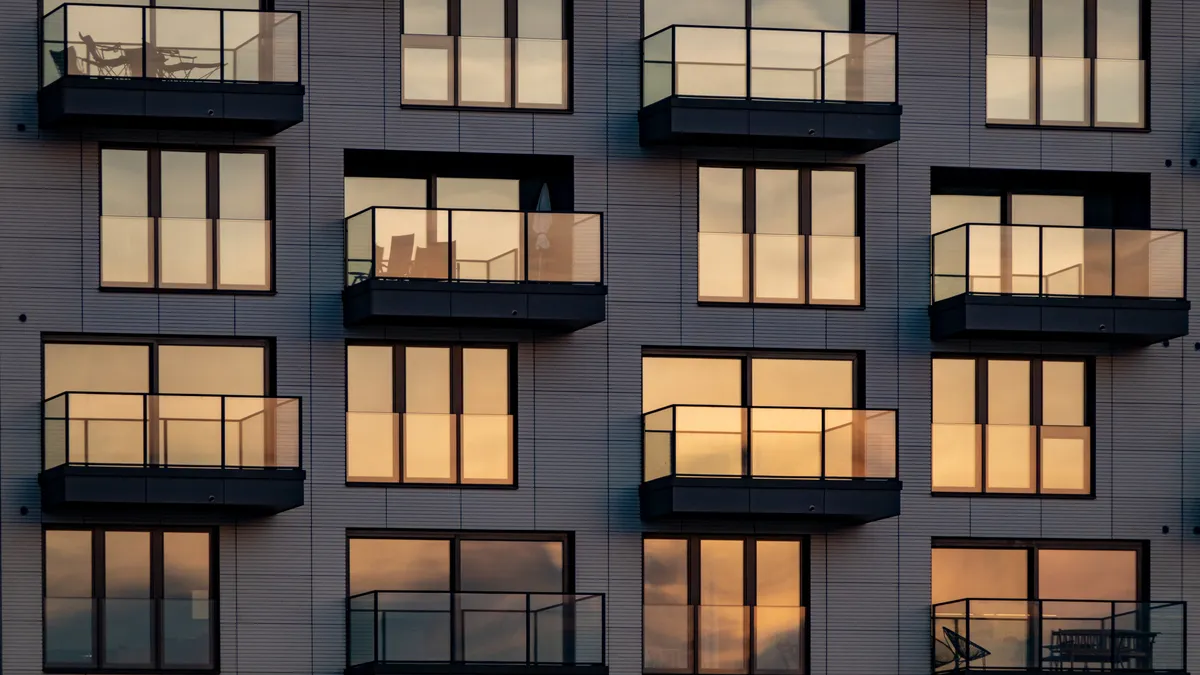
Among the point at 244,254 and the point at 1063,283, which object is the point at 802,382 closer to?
the point at 1063,283

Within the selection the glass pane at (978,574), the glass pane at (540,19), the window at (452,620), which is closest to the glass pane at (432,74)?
the glass pane at (540,19)

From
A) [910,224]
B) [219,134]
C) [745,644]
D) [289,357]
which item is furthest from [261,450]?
[910,224]

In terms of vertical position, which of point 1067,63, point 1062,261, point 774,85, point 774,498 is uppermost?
point 1067,63

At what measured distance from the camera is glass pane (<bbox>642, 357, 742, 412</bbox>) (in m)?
39.9

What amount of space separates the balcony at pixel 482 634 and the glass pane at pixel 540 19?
7.75 meters

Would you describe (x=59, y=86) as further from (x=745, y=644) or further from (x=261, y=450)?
(x=745, y=644)

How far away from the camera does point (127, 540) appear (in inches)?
1506

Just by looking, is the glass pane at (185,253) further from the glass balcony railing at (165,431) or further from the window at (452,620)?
the window at (452,620)

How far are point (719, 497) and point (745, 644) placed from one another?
211 centimetres

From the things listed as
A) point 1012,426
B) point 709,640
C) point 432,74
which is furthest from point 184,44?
point 1012,426

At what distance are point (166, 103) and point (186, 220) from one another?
1629mm

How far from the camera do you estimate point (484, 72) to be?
39656mm

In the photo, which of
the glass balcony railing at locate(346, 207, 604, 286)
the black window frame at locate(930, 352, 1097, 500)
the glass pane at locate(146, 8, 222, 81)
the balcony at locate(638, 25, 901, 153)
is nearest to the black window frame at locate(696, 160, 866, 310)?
the balcony at locate(638, 25, 901, 153)

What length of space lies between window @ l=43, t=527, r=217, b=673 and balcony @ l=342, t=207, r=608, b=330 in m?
3.86
